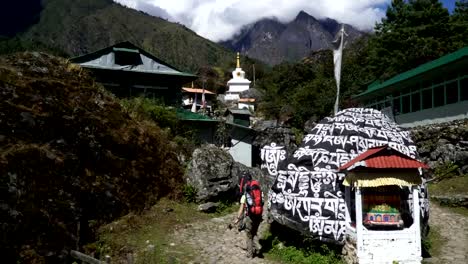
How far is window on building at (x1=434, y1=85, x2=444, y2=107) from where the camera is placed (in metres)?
22.2

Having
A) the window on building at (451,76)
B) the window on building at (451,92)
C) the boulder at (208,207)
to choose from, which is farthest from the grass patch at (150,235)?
the window on building at (451,76)

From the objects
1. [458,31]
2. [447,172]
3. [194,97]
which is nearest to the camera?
[447,172]

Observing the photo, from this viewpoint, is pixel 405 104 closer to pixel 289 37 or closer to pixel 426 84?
pixel 426 84

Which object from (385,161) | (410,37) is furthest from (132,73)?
(410,37)

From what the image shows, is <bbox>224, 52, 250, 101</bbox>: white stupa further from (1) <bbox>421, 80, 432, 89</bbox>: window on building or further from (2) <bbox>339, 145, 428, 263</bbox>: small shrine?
(2) <bbox>339, 145, 428, 263</bbox>: small shrine

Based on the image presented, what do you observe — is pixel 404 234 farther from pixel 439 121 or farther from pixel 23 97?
pixel 439 121

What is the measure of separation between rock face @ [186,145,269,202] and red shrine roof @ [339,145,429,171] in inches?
287

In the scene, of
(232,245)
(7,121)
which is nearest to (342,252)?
(232,245)

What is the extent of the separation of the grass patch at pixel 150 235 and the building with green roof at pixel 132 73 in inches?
481

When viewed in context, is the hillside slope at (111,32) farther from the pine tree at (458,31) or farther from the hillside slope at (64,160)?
the hillside slope at (64,160)

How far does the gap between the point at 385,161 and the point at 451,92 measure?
551 inches

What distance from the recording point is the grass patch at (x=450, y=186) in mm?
17694

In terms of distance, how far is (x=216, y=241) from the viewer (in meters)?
12.5

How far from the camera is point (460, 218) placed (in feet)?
49.2
